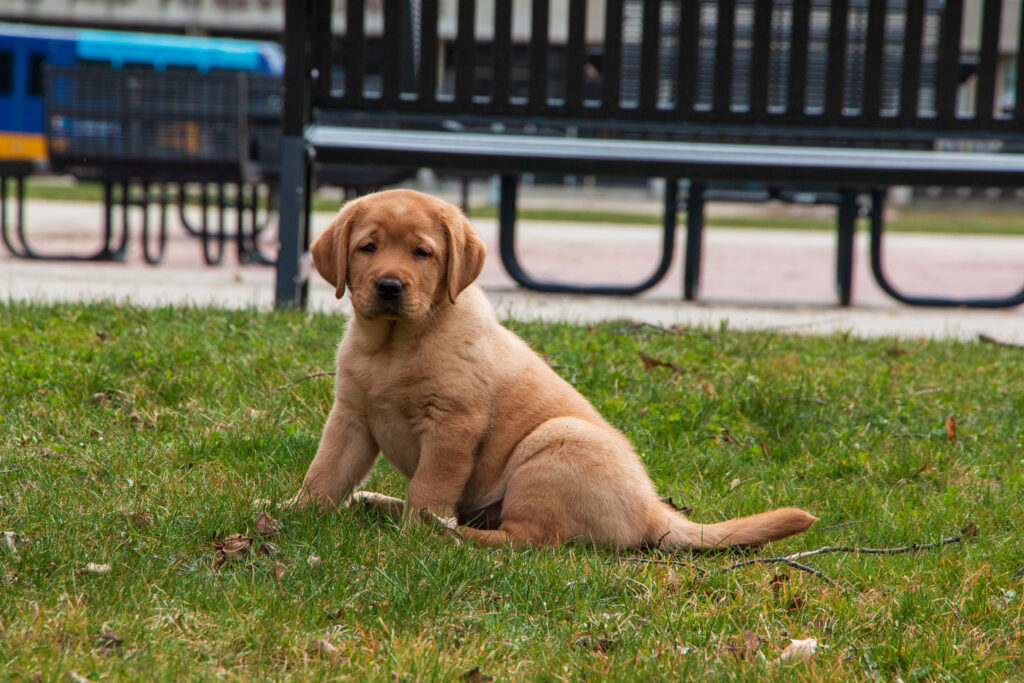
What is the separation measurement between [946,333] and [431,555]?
367 centimetres

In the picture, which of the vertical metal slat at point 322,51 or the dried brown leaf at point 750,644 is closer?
the dried brown leaf at point 750,644

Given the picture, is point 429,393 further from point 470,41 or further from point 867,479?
point 470,41

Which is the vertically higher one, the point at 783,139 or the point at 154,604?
the point at 783,139

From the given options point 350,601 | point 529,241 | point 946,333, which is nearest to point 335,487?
point 350,601

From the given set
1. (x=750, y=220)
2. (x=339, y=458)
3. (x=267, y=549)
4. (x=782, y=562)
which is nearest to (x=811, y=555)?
(x=782, y=562)

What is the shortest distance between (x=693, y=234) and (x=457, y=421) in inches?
154

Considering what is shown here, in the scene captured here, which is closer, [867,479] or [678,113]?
[867,479]

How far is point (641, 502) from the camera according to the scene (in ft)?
9.47

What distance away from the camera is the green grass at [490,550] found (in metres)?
2.27

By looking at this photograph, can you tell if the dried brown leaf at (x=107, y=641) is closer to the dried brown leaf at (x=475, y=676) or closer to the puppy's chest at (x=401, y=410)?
the dried brown leaf at (x=475, y=676)

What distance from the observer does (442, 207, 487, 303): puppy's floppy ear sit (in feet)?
9.82

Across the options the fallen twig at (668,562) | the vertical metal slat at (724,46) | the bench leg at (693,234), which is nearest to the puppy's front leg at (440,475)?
the fallen twig at (668,562)

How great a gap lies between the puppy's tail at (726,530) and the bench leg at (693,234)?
3775 millimetres

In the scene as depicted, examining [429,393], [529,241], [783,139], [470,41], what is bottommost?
[529,241]
